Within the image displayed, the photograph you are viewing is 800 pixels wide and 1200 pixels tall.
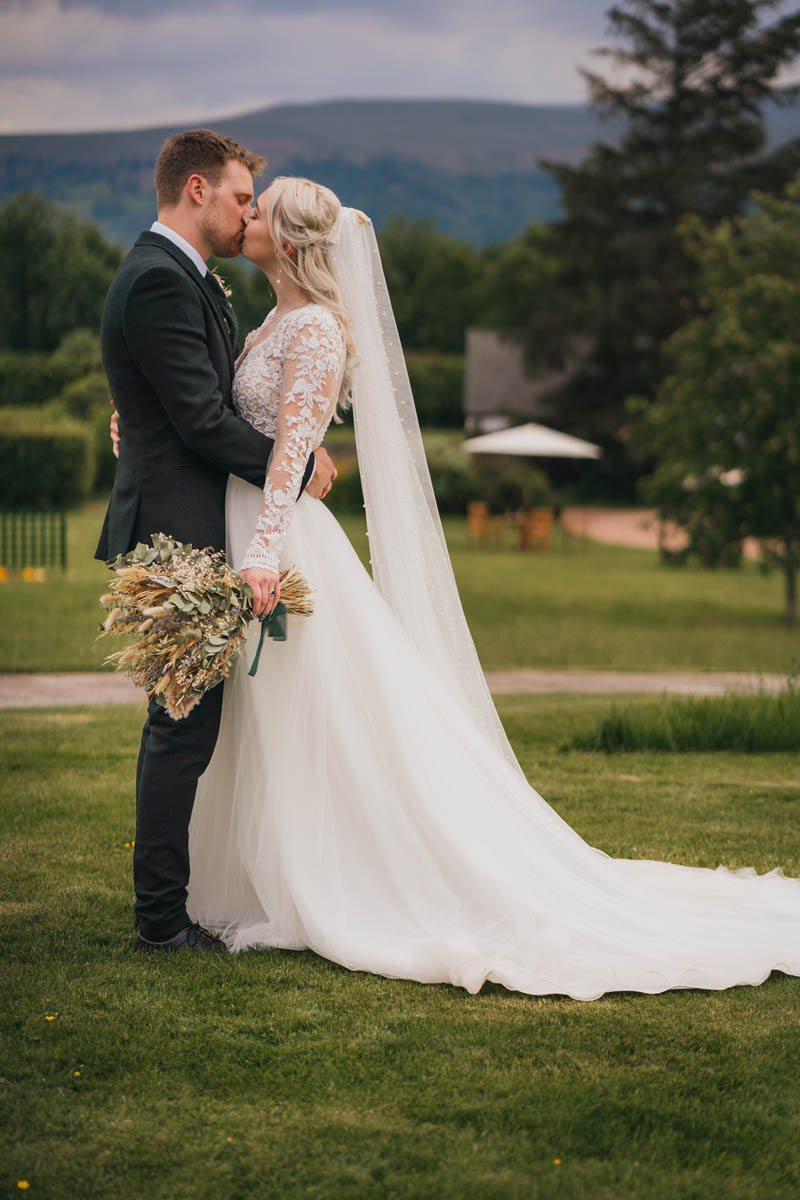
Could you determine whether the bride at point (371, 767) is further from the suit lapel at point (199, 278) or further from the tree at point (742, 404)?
the tree at point (742, 404)

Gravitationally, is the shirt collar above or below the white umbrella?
below

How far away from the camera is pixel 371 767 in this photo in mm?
3703

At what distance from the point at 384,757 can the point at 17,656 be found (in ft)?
23.9

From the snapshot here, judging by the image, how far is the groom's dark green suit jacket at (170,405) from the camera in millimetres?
3430

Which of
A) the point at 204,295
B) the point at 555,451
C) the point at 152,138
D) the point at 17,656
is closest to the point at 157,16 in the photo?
the point at 152,138

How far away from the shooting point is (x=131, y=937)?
3779 millimetres

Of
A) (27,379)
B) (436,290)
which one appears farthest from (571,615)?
(436,290)

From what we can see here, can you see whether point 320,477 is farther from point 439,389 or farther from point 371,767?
point 439,389

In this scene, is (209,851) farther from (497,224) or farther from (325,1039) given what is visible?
(497,224)

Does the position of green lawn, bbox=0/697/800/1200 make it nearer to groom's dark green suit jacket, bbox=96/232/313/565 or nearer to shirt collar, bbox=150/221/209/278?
groom's dark green suit jacket, bbox=96/232/313/565

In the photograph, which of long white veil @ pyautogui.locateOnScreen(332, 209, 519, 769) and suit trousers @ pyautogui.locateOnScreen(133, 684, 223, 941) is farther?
long white veil @ pyautogui.locateOnScreen(332, 209, 519, 769)

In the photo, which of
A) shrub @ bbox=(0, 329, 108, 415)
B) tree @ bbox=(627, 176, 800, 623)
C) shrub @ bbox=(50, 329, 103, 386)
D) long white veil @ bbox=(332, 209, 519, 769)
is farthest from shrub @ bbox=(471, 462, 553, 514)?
long white veil @ bbox=(332, 209, 519, 769)

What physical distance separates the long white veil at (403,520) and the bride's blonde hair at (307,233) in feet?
0.75

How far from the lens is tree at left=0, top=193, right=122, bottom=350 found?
23.0 metres
